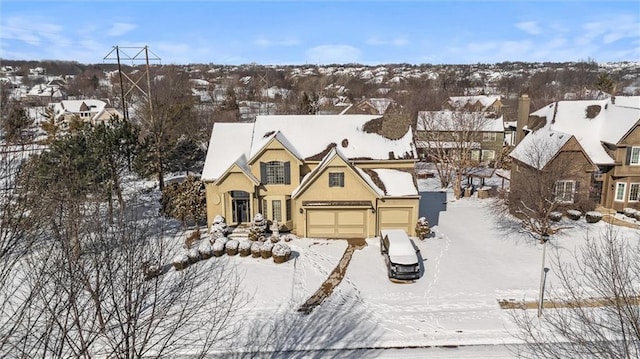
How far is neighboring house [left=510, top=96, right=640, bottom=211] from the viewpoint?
108 ft

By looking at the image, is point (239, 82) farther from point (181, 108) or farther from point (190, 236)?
point (190, 236)

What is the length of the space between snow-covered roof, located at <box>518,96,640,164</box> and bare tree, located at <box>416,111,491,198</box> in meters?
6.54

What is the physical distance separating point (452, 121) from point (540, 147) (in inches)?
534

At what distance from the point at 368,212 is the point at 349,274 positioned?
6.22 meters

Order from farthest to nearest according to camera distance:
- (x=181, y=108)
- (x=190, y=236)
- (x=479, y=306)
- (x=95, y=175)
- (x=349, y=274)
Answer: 1. (x=181, y=108)
2. (x=190, y=236)
3. (x=95, y=175)
4. (x=349, y=274)
5. (x=479, y=306)

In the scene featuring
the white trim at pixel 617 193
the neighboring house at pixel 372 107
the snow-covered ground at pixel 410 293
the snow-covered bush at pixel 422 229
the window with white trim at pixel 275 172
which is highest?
the neighboring house at pixel 372 107

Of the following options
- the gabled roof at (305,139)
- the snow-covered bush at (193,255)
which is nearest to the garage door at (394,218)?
the gabled roof at (305,139)

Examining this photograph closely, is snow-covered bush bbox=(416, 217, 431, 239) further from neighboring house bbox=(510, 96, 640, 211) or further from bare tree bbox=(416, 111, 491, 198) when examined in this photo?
bare tree bbox=(416, 111, 491, 198)

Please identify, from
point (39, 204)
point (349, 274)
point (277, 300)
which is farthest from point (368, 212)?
point (39, 204)

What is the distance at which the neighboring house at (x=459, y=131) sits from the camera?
44531 mm

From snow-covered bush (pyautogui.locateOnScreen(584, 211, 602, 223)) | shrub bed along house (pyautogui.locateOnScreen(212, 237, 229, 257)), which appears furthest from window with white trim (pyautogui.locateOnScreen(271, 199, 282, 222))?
snow-covered bush (pyautogui.locateOnScreen(584, 211, 602, 223))

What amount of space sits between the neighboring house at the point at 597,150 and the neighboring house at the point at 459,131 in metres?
7.27

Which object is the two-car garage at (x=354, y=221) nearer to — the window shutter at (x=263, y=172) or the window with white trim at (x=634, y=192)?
the window shutter at (x=263, y=172)

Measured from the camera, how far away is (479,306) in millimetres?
21562
